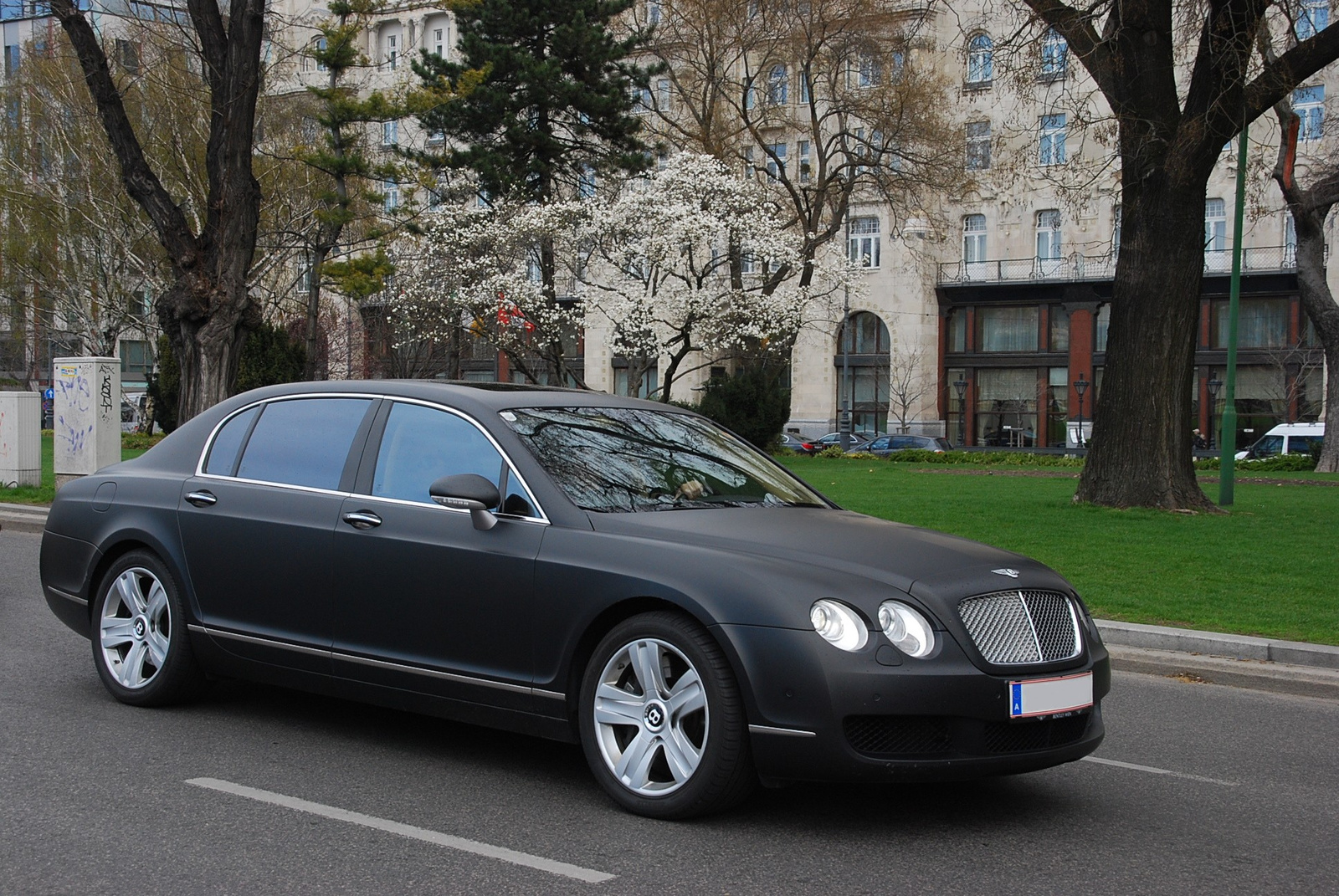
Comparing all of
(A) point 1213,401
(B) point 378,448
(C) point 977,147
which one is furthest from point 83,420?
(A) point 1213,401

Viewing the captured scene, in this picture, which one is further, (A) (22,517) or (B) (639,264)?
(B) (639,264)

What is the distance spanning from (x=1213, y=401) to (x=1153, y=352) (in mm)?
42895

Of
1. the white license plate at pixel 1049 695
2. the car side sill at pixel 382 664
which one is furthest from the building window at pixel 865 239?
the white license plate at pixel 1049 695

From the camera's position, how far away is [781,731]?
4652 millimetres

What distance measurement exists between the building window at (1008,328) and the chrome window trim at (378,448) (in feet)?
185

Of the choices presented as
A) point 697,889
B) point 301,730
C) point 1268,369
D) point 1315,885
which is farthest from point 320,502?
point 1268,369

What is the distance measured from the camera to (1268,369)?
5522 cm

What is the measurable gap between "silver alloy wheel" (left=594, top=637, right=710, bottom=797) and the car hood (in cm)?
45

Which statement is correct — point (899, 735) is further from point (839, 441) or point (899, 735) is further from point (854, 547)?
point (839, 441)

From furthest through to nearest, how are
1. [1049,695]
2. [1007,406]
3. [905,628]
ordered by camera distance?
[1007,406] → [1049,695] → [905,628]

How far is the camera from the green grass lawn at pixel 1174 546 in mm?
10047

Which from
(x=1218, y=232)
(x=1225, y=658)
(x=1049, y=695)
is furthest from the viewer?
(x=1218, y=232)

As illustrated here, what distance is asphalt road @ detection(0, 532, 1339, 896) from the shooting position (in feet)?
14.3

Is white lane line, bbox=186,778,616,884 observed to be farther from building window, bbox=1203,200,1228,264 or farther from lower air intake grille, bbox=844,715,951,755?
building window, bbox=1203,200,1228,264
